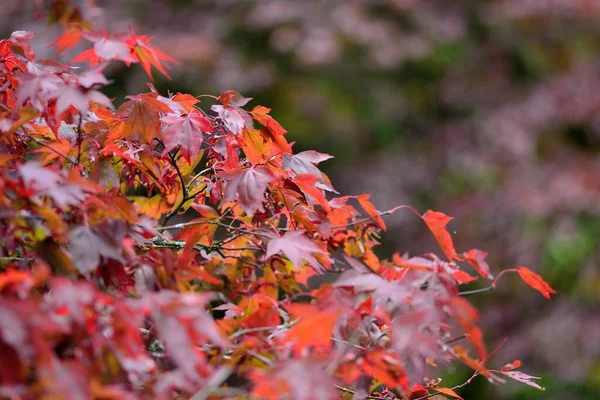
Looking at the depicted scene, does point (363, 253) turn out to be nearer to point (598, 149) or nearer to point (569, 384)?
point (569, 384)

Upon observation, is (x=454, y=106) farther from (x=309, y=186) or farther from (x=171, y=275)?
(x=171, y=275)

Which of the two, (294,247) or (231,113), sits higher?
(231,113)

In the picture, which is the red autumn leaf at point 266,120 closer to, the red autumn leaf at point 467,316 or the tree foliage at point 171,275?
the tree foliage at point 171,275

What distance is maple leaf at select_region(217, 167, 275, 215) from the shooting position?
99cm

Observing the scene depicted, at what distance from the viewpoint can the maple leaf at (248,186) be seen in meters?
0.99

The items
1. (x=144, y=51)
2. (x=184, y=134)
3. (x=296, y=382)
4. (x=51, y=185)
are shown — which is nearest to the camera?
(x=296, y=382)

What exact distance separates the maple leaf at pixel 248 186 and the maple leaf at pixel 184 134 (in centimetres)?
8

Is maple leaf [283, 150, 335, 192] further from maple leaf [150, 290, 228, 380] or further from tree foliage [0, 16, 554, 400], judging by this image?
maple leaf [150, 290, 228, 380]

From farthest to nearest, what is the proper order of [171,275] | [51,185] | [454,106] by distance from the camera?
[454,106] → [171,275] → [51,185]

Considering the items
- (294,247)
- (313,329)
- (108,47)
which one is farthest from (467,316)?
(108,47)

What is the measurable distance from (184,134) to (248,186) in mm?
147

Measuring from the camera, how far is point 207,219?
1.13 metres

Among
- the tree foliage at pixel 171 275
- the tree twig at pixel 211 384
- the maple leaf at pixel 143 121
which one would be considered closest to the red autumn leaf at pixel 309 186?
the tree foliage at pixel 171 275

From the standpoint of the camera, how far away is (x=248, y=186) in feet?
3.29
